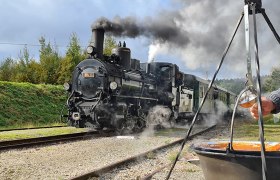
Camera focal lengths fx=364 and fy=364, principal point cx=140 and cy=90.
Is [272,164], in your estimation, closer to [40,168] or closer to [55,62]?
[40,168]

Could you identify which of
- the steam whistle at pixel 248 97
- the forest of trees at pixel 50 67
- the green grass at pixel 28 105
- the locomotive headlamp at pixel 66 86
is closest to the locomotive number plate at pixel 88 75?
the locomotive headlamp at pixel 66 86

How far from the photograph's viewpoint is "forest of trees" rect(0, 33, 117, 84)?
3762 cm

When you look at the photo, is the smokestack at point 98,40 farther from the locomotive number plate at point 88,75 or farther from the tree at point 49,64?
the tree at point 49,64

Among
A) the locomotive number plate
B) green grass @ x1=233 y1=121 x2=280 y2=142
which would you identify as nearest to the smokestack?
the locomotive number plate

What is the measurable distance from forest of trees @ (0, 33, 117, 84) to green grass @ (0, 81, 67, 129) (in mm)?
8452

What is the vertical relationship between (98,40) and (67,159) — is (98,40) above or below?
above

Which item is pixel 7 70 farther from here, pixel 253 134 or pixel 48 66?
pixel 253 134

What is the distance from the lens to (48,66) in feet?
129

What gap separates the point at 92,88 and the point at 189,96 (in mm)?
7084

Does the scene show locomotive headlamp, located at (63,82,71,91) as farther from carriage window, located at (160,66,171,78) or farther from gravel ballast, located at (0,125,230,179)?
carriage window, located at (160,66,171,78)

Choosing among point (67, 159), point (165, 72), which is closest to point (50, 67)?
point (165, 72)

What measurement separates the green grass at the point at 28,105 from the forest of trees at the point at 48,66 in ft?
27.7

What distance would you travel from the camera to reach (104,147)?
9820 mm

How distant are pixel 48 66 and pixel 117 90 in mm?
27059
